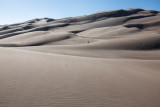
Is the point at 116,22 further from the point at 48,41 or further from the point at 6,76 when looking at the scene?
the point at 6,76

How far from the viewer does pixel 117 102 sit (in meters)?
2.84

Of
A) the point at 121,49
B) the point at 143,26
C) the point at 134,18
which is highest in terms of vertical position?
the point at 134,18

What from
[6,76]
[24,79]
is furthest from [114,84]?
[6,76]

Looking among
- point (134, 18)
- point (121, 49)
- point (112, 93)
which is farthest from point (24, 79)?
point (134, 18)

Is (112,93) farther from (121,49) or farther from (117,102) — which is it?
(121,49)

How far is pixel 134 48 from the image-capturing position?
14.7m

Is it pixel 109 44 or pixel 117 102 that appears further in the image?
pixel 109 44

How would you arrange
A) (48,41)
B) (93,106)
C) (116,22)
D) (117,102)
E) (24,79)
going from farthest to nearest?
(116,22), (48,41), (24,79), (117,102), (93,106)

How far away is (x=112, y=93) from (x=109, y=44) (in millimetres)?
12919

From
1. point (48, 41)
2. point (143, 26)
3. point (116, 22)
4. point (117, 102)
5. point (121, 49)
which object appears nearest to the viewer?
point (117, 102)

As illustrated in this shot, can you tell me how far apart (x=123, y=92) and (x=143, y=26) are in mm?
39176

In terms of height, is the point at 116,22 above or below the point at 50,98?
above

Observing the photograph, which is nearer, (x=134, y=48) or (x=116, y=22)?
(x=134, y=48)

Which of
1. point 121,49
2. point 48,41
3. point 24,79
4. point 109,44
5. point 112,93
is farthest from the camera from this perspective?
point 48,41
